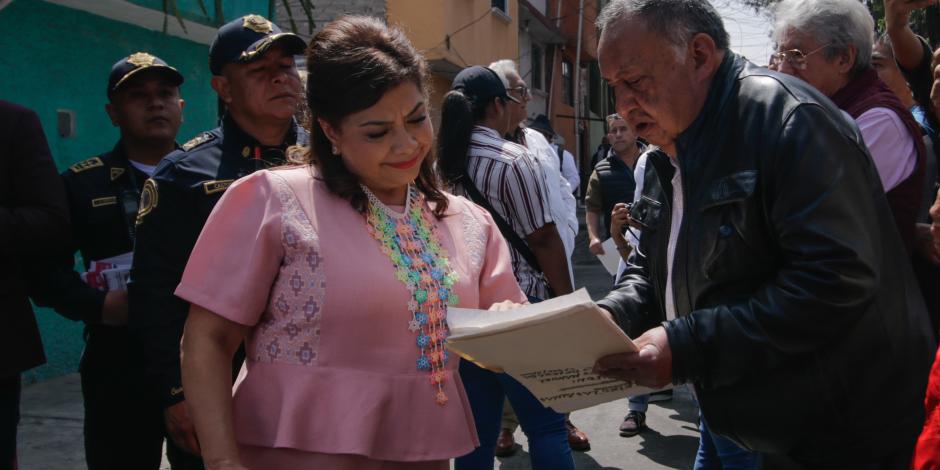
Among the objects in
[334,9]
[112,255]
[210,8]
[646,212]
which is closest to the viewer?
[646,212]

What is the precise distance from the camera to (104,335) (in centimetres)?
304

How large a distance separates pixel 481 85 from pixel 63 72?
4157mm

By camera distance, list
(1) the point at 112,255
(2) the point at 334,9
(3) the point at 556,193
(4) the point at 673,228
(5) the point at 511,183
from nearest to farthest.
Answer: (4) the point at 673,228 < (1) the point at 112,255 < (5) the point at 511,183 < (3) the point at 556,193 < (2) the point at 334,9

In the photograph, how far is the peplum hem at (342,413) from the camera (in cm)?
197

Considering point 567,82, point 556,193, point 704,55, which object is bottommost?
point 567,82

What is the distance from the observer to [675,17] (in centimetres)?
197

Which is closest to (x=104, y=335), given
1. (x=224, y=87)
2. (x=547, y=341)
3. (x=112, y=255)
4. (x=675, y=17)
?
(x=112, y=255)

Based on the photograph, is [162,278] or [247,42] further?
[247,42]

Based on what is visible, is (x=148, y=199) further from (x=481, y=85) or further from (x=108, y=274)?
(x=481, y=85)

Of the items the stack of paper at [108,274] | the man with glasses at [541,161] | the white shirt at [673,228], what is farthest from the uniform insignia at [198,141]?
the man with glasses at [541,161]

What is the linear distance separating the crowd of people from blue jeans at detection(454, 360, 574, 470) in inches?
40.8

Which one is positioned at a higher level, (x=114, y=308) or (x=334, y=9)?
(x=114, y=308)

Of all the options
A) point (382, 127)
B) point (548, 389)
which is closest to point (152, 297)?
point (382, 127)

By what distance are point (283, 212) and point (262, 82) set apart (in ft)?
3.07
